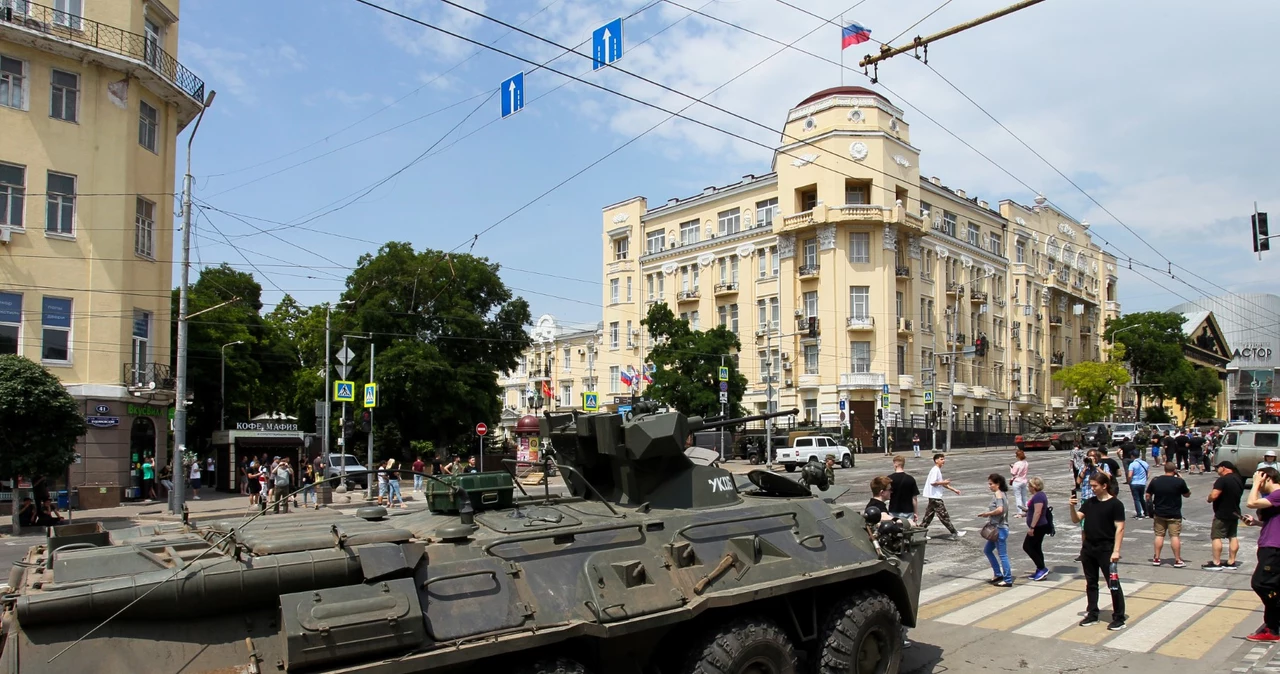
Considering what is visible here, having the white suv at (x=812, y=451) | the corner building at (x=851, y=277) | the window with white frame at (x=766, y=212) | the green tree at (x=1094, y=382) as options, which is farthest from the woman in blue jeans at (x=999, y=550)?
the green tree at (x=1094, y=382)

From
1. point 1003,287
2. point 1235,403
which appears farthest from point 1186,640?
point 1235,403

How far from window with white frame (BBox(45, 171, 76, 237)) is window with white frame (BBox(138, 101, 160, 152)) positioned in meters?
2.86

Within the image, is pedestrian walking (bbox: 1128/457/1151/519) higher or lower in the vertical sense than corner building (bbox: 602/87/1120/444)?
lower

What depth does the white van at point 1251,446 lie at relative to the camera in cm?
2730

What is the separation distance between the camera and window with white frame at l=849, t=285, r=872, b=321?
54.9 m

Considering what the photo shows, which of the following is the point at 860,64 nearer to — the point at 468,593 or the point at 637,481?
the point at 637,481

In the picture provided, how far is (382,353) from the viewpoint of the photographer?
142ft

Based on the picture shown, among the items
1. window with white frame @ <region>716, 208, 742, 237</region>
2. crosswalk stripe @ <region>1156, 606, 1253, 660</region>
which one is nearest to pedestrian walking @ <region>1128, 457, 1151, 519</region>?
crosswalk stripe @ <region>1156, 606, 1253, 660</region>

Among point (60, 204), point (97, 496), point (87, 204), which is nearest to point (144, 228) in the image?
point (87, 204)

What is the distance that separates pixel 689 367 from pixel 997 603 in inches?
1474

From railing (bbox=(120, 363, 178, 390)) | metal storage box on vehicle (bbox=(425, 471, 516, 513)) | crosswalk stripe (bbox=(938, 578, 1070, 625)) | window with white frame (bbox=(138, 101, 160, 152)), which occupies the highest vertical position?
window with white frame (bbox=(138, 101, 160, 152))

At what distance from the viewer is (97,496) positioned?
91.6 feet

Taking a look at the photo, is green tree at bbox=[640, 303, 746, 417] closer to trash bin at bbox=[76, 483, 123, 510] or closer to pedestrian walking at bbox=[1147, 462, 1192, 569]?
trash bin at bbox=[76, 483, 123, 510]

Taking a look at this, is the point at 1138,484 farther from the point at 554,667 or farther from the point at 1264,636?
the point at 554,667
